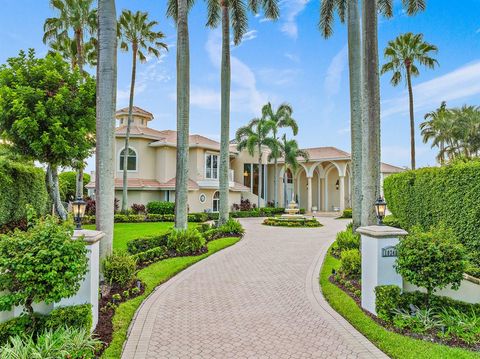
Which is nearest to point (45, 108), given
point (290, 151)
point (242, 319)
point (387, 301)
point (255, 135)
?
point (242, 319)

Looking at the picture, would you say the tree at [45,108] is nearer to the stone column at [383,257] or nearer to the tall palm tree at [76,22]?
the tall palm tree at [76,22]

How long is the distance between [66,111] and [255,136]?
66.7 feet

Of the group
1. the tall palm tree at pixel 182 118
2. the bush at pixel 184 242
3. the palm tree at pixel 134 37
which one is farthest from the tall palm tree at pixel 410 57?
the bush at pixel 184 242

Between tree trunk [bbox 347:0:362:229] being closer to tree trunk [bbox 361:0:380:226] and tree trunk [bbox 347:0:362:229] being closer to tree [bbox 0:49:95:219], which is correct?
tree trunk [bbox 361:0:380:226]

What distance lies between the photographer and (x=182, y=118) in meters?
13.2

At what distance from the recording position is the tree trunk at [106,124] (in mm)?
8156

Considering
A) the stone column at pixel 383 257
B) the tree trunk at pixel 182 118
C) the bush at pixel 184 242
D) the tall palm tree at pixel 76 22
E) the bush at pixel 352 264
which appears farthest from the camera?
the tall palm tree at pixel 76 22

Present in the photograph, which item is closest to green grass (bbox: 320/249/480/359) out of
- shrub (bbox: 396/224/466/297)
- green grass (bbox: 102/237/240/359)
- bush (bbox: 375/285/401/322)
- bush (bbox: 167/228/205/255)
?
bush (bbox: 375/285/401/322)

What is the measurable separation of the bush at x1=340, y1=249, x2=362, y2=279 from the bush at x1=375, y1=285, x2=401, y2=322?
236cm

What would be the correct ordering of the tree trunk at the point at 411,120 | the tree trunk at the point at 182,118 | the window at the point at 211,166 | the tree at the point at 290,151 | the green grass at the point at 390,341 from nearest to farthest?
the green grass at the point at 390,341
the tree trunk at the point at 182,118
the tree trunk at the point at 411,120
the window at the point at 211,166
the tree at the point at 290,151

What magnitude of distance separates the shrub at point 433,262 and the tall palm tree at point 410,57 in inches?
865

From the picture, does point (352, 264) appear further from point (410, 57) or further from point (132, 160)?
point (132, 160)

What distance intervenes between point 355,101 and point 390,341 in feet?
32.3

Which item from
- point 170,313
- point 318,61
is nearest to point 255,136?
point 318,61
